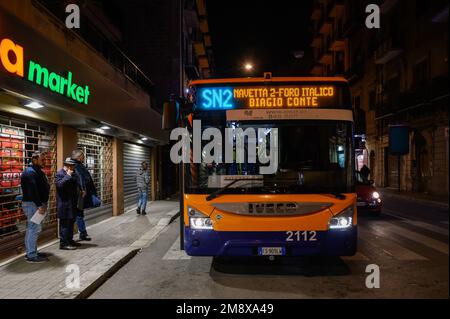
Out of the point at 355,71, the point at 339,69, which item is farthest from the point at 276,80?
the point at 339,69

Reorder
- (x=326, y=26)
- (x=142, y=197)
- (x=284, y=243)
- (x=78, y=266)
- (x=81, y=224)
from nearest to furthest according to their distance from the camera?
1. (x=284, y=243)
2. (x=78, y=266)
3. (x=81, y=224)
4. (x=142, y=197)
5. (x=326, y=26)

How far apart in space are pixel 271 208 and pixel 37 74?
4850 millimetres

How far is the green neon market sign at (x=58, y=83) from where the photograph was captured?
736cm

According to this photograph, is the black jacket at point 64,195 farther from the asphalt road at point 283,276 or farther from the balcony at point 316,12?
the balcony at point 316,12

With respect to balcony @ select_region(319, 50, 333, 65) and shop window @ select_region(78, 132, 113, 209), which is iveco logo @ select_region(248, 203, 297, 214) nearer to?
shop window @ select_region(78, 132, 113, 209)

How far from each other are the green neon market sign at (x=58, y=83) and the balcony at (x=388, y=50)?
23898 mm

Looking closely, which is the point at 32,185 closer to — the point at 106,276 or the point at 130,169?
the point at 106,276

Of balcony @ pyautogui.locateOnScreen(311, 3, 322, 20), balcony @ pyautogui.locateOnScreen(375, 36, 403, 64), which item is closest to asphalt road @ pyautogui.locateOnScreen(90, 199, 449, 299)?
balcony @ pyautogui.locateOnScreen(375, 36, 403, 64)

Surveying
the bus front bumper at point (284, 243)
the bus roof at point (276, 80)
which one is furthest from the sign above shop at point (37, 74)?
the bus front bumper at point (284, 243)

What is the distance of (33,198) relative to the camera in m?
7.04

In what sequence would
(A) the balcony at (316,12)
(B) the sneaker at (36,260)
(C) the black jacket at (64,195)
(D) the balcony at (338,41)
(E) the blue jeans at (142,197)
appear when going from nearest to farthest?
(B) the sneaker at (36,260) → (C) the black jacket at (64,195) → (E) the blue jeans at (142,197) → (D) the balcony at (338,41) → (A) the balcony at (316,12)

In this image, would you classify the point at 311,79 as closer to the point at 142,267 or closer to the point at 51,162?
the point at 142,267

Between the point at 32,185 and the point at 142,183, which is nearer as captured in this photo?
the point at 32,185

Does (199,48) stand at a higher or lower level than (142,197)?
higher
